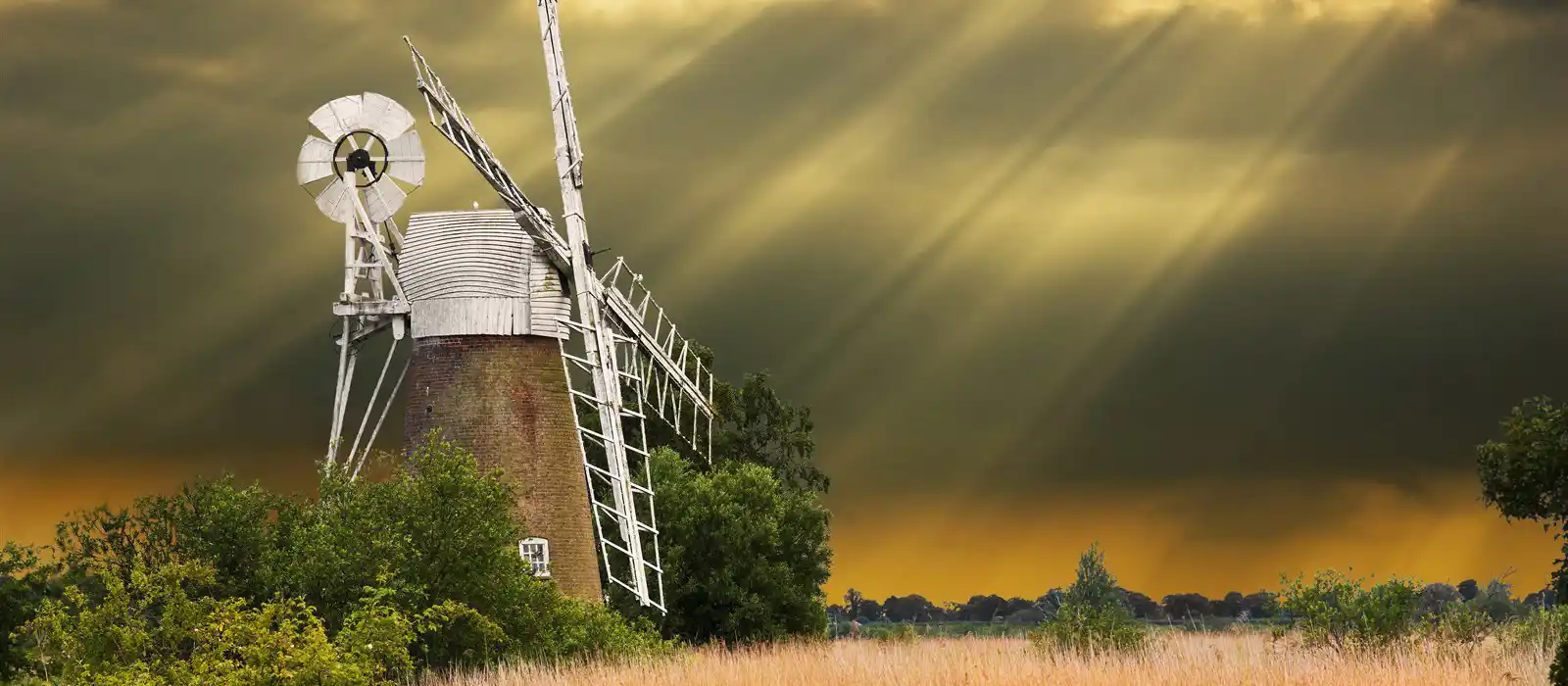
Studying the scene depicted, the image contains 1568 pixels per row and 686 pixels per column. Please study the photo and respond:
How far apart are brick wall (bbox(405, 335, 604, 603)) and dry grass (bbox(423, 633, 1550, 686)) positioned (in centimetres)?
1178

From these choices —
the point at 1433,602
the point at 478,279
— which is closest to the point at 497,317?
the point at 478,279

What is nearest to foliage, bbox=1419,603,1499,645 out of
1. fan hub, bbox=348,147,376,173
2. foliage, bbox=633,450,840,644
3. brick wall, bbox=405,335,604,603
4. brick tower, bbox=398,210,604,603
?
brick wall, bbox=405,335,604,603

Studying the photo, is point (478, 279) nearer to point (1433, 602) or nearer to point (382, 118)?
point (382, 118)

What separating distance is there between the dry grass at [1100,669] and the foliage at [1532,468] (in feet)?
12.0

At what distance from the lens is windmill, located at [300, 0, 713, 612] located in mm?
44812

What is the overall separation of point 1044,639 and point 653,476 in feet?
69.4

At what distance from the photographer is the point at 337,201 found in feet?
156

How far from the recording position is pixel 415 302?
45.9 meters

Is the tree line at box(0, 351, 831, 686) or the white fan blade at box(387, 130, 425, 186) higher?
the white fan blade at box(387, 130, 425, 186)

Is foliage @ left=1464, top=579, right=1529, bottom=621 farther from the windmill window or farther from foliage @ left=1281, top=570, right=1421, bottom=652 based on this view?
the windmill window

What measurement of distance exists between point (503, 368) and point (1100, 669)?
22550 mm

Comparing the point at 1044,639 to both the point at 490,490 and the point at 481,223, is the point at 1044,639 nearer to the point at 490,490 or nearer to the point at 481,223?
the point at 490,490

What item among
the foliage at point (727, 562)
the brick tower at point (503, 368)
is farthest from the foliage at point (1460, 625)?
the foliage at point (727, 562)

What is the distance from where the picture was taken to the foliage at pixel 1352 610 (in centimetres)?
3469
